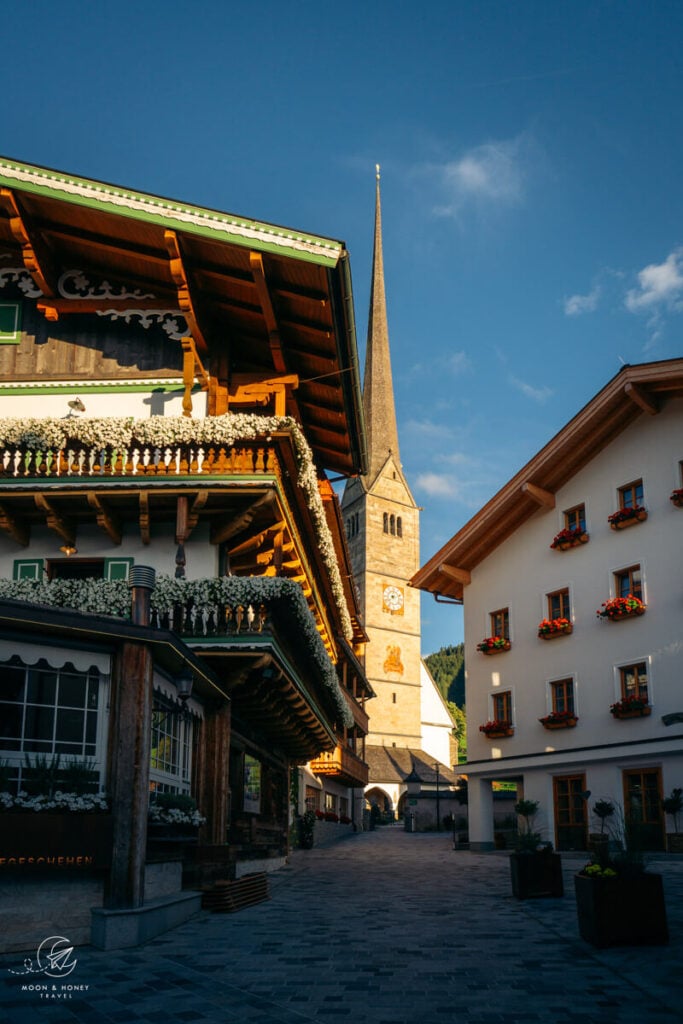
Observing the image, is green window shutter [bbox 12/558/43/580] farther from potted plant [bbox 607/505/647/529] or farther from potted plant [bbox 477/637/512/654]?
potted plant [bbox 477/637/512/654]

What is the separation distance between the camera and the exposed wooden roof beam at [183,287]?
17.7 m

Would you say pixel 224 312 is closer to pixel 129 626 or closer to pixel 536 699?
pixel 129 626

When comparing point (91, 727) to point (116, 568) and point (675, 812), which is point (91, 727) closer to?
point (116, 568)

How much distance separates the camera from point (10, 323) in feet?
65.5

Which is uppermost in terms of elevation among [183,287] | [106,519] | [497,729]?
[183,287]

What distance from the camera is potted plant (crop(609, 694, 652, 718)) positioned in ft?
80.2

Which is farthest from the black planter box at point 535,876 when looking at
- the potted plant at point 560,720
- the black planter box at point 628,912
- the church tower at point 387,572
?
the church tower at point 387,572

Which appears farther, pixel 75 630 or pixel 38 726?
pixel 38 726

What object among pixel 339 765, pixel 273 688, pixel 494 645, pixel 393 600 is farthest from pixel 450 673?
pixel 273 688

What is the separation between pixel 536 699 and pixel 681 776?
6094mm

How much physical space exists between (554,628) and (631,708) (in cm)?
381

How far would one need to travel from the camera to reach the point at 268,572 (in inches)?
727

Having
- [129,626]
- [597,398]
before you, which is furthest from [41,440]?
[597,398]
